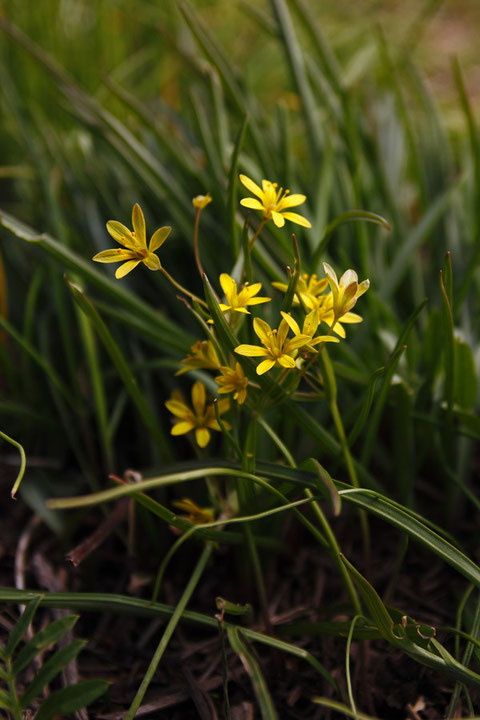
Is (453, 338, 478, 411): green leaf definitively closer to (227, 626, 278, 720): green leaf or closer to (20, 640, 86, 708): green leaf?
(227, 626, 278, 720): green leaf

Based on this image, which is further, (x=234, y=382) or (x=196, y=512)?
(x=196, y=512)

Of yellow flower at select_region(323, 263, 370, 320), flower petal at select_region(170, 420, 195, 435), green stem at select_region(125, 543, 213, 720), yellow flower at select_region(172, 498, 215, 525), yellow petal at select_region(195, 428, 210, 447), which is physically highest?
yellow flower at select_region(323, 263, 370, 320)

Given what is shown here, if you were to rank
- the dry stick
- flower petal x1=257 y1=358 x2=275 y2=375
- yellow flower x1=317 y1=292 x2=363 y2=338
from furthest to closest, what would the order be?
the dry stick, yellow flower x1=317 y1=292 x2=363 y2=338, flower petal x1=257 y1=358 x2=275 y2=375

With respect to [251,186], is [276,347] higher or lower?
lower

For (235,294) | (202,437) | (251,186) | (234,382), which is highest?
(251,186)

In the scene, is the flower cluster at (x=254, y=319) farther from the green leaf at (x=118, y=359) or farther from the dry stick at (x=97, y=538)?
the dry stick at (x=97, y=538)

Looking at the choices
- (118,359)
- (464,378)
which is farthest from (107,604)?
(464,378)

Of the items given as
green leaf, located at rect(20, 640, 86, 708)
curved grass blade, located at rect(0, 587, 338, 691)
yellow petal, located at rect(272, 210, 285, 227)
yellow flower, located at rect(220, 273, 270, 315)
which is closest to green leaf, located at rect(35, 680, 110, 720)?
green leaf, located at rect(20, 640, 86, 708)

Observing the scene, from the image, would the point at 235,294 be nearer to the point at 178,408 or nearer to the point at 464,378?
the point at 178,408
